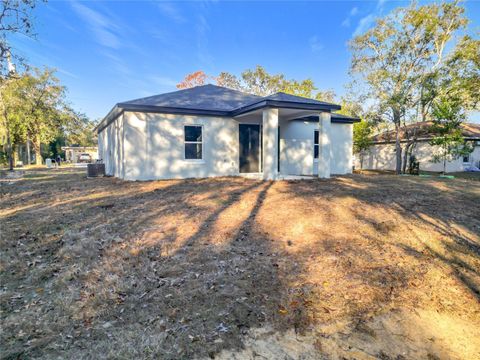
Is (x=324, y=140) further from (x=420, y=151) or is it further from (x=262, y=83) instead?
(x=262, y=83)

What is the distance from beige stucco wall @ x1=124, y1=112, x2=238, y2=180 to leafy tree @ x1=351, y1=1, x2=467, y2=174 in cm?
1133

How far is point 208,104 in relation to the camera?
12.9 metres

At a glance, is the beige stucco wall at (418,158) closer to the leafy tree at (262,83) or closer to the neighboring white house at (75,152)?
the leafy tree at (262,83)

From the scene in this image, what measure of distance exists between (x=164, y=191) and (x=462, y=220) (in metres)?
7.68

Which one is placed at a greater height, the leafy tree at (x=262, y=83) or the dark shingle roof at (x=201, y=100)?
the leafy tree at (x=262, y=83)

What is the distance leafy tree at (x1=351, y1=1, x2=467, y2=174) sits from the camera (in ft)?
54.6

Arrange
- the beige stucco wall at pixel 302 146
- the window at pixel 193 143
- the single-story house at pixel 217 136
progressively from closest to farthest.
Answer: the single-story house at pixel 217 136, the window at pixel 193 143, the beige stucco wall at pixel 302 146

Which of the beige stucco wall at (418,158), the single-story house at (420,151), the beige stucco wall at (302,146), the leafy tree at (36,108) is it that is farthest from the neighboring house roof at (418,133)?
the leafy tree at (36,108)

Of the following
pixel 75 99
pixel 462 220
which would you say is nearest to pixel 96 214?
pixel 462 220

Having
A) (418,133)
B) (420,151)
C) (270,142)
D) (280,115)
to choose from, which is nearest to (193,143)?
(270,142)

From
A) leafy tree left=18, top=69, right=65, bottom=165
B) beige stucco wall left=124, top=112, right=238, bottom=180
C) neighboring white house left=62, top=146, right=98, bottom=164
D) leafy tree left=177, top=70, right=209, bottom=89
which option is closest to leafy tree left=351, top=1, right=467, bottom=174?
beige stucco wall left=124, top=112, right=238, bottom=180

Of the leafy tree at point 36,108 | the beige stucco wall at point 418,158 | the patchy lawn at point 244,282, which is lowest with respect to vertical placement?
the patchy lawn at point 244,282

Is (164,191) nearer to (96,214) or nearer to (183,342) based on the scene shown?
(96,214)

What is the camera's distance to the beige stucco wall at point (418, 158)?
21688 mm
